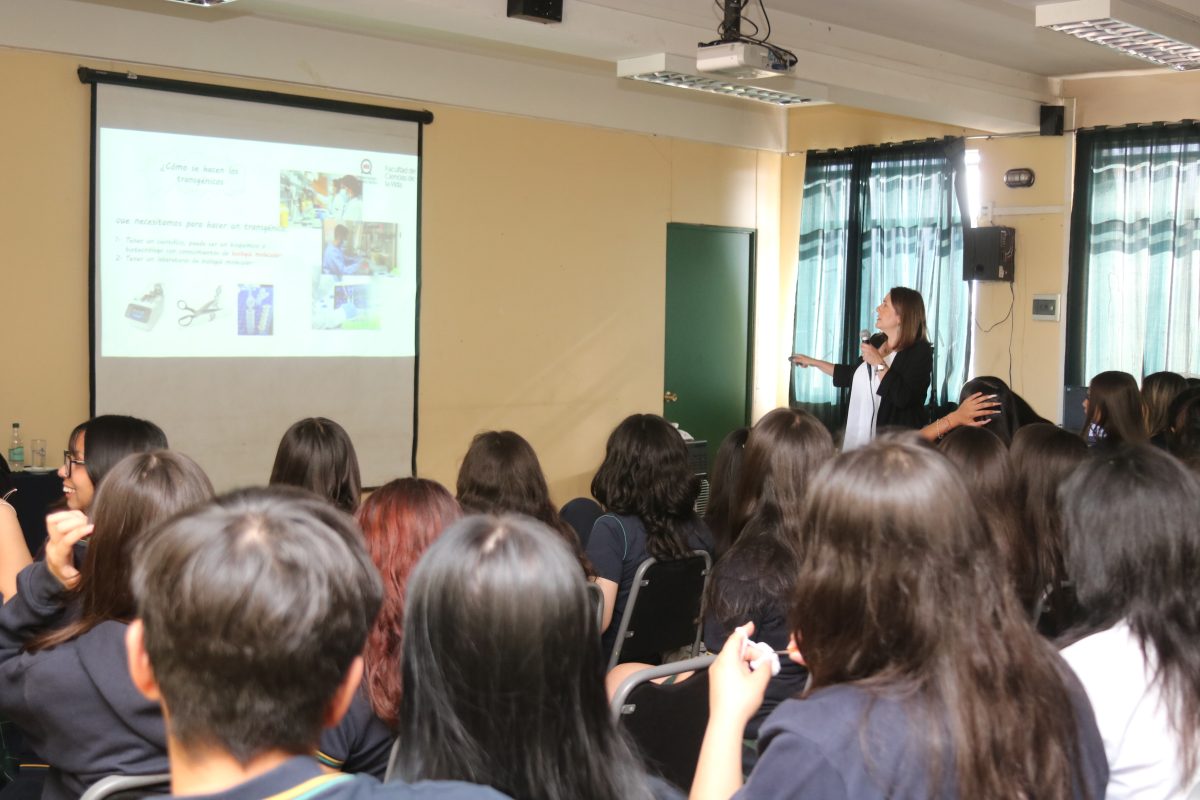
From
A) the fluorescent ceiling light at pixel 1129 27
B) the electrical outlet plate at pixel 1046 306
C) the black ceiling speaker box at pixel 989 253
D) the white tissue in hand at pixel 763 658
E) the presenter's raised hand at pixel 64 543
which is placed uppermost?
the fluorescent ceiling light at pixel 1129 27

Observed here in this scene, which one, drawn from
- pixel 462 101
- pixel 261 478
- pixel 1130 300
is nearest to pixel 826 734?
pixel 261 478

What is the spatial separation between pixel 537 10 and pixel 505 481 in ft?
7.35

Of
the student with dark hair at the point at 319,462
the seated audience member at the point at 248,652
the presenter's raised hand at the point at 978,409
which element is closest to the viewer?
the seated audience member at the point at 248,652

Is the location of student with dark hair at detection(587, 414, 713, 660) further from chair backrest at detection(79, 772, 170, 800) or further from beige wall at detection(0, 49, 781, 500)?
beige wall at detection(0, 49, 781, 500)

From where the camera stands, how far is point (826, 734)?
121cm

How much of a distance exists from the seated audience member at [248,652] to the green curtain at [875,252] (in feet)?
21.5

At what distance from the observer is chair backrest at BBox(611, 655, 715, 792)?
6.75 feet

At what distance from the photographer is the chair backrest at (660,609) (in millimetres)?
3096

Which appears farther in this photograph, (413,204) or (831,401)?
(831,401)

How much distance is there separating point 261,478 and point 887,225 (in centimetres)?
430

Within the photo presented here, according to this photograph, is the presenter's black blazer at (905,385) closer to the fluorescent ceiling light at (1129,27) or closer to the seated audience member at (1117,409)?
the seated audience member at (1117,409)

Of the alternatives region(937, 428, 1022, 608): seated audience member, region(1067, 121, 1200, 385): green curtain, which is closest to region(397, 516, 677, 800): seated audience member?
region(937, 428, 1022, 608): seated audience member

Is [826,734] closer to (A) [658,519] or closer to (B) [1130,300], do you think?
(A) [658,519]

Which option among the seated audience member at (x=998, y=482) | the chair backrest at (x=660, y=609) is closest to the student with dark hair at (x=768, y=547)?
the seated audience member at (x=998, y=482)
